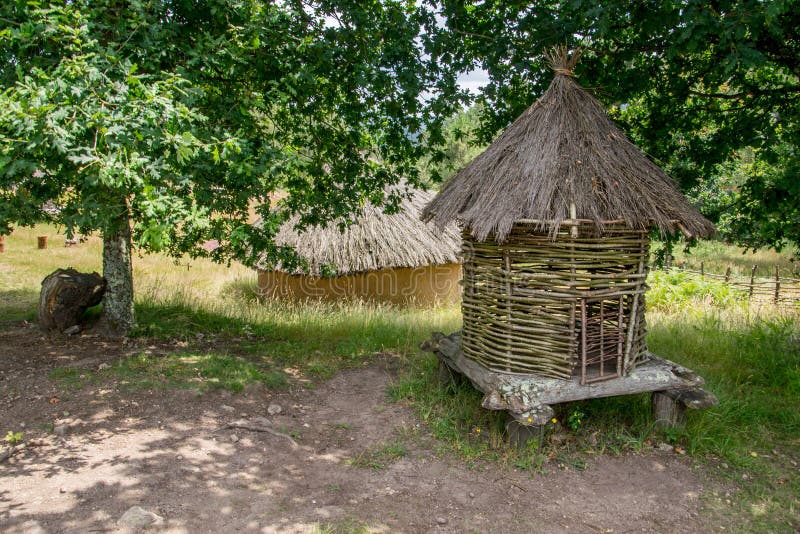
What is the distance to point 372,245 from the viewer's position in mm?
12039

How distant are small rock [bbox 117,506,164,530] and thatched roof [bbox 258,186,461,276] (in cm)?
801

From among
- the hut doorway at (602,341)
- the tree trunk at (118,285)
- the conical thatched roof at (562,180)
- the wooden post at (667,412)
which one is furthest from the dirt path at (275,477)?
the conical thatched roof at (562,180)

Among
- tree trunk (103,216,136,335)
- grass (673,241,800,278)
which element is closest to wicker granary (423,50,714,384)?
tree trunk (103,216,136,335)

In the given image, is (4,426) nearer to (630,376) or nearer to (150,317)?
(150,317)

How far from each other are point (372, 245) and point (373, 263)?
1.60 feet

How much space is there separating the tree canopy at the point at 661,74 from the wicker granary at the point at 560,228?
1.21 meters

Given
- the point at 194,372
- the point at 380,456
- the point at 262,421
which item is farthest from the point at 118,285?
the point at 380,456

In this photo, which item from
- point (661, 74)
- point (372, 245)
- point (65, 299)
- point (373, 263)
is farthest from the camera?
point (372, 245)

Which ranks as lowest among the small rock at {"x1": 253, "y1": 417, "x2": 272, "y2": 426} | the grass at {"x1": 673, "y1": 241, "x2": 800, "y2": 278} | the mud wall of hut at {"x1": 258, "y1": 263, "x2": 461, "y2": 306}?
the small rock at {"x1": 253, "y1": 417, "x2": 272, "y2": 426}

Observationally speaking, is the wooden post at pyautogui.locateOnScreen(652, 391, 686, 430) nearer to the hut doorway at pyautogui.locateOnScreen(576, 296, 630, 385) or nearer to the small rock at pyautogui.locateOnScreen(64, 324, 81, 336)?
the hut doorway at pyautogui.locateOnScreen(576, 296, 630, 385)

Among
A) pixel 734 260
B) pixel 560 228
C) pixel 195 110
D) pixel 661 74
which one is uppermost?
pixel 661 74

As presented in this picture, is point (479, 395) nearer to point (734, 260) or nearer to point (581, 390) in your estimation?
point (581, 390)

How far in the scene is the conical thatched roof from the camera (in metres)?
4.50

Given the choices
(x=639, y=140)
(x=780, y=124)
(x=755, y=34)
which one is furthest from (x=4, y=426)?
(x=780, y=124)
